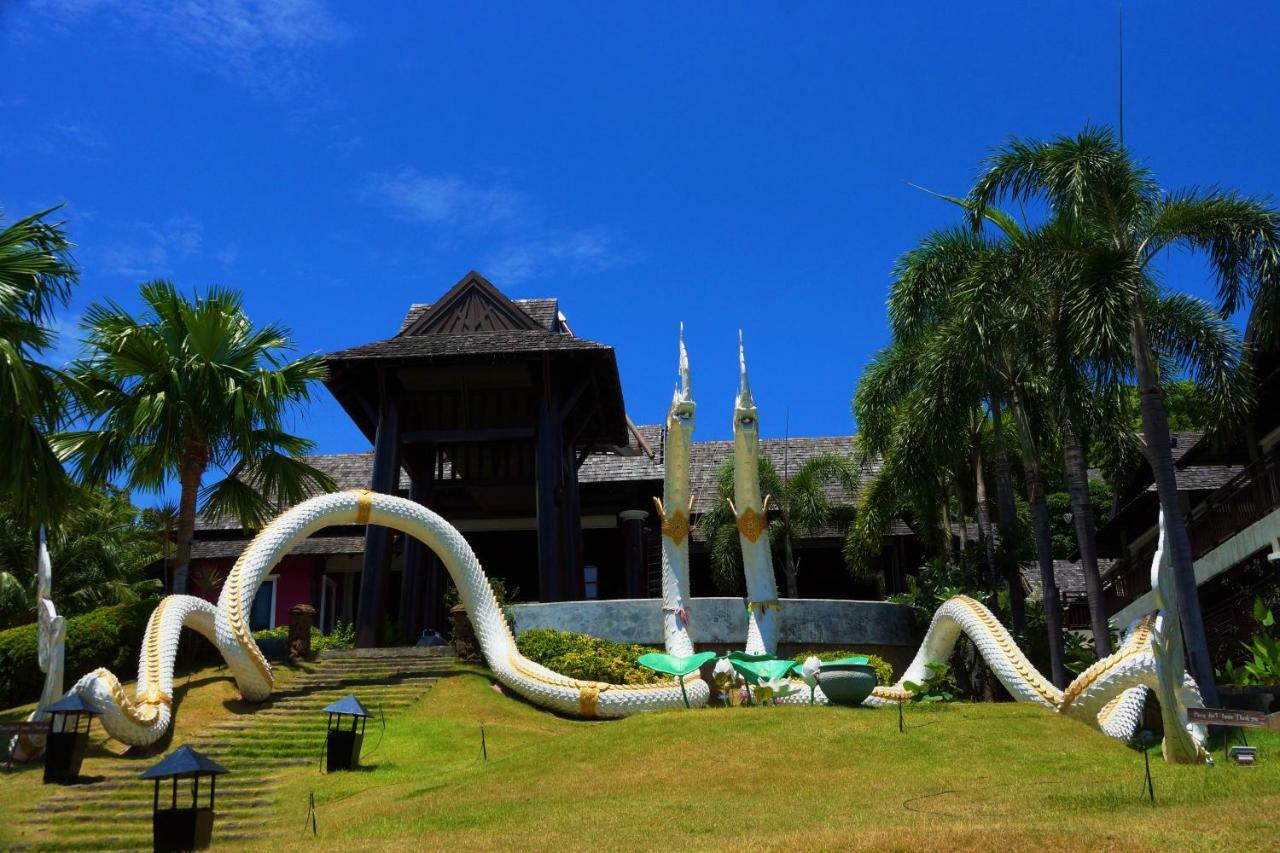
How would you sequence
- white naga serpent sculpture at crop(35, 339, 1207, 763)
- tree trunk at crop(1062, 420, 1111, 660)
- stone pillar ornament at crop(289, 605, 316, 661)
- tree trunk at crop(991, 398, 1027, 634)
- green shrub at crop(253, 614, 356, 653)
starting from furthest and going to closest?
1. green shrub at crop(253, 614, 356, 653)
2. tree trunk at crop(991, 398, 1027, 634)
3. stone pillar ornament at crop(289, 605, 316, 661)
4. tree trunk at crop(1062, 420, 1111, 660)
5. white naga serpent sculpture at crop(35, 339, 1207, 763)

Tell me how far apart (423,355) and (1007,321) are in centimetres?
1204

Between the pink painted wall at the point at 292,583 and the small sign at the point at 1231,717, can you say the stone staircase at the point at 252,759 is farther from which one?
the pink painted wall at the point at 292,583

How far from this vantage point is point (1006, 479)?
2095 centimetres

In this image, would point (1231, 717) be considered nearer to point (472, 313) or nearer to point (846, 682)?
point (846, 682)

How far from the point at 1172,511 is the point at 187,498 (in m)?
15.5

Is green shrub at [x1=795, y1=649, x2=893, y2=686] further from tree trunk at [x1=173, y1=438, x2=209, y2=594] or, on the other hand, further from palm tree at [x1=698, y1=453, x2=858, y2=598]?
tree trunk at [x1=173, y1=438, x2=209, y2=594]

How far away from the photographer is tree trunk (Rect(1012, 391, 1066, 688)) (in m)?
17.5

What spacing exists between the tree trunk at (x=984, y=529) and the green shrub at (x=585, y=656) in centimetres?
659

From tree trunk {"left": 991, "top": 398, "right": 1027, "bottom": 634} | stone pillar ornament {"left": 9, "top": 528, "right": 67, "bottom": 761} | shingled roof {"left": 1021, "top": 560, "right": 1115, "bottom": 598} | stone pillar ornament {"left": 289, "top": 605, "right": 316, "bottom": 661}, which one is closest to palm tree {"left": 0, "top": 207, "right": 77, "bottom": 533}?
stone pillar ornament {"left": 9, "top": 528, "right": 67, "bottom": 761}

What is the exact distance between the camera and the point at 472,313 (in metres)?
26.2

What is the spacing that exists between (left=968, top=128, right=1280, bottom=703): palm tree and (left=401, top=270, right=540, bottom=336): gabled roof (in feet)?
42.6

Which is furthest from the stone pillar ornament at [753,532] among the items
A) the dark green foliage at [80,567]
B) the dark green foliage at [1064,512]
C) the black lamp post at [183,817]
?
the dark green foliage at [1064,512]

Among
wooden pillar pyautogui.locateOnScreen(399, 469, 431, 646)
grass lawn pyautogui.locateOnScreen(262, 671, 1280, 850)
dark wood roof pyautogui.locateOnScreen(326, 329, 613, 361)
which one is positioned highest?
dark wood roof pyautogui.locateOnScreen(326, 329, 613, 361)

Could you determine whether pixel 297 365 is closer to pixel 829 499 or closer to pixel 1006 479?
pixel 1006 479
